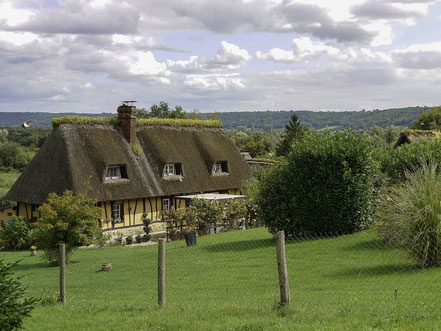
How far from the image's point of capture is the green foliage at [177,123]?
3280 centimetres

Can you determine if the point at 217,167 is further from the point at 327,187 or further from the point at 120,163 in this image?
the point at 327,187

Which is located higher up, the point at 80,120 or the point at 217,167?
the point at 80,120

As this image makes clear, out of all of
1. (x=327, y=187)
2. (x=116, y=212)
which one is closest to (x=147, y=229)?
(x=116, y=212)

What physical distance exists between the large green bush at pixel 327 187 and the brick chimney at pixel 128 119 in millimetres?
A: 13692

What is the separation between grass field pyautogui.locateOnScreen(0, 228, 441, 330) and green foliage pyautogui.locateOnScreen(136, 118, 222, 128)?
15.0 meters

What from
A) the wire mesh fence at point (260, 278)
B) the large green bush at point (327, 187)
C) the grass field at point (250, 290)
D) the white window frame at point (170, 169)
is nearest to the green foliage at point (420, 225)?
the wire mesh fence at point (260, 278)

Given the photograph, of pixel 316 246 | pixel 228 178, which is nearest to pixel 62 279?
pixel 316 246

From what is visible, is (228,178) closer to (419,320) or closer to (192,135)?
(192,135)

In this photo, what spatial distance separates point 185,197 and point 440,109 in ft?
171

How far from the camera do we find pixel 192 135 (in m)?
34.9

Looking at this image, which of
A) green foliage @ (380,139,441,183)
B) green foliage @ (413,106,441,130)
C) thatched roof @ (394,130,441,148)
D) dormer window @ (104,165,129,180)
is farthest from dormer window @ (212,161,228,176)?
green foliage @ (413,106,441,130)

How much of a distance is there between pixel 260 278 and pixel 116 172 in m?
17.8

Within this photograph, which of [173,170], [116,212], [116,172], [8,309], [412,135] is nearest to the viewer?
[8,309]

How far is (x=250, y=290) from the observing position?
11.0m
